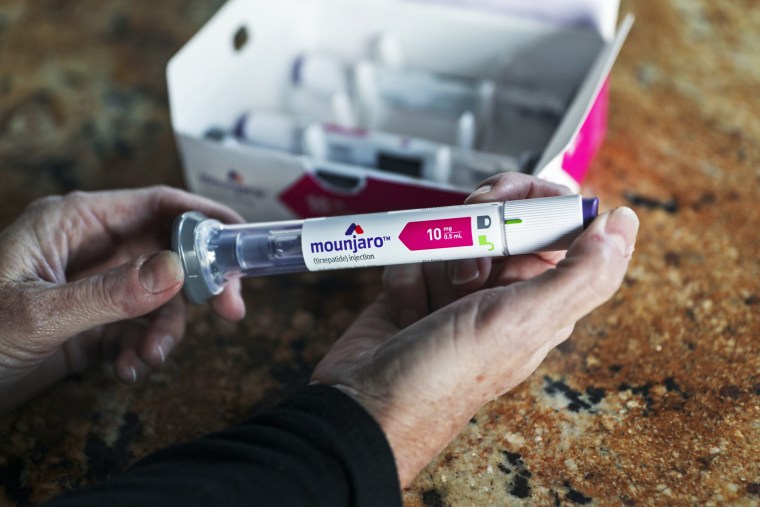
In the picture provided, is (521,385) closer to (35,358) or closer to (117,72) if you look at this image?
(35,358)

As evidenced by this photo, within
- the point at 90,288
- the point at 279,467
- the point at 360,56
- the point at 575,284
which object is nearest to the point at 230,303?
the point at 90,288

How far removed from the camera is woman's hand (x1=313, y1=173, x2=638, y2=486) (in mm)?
546

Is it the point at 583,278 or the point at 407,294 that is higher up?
the point at 583,278

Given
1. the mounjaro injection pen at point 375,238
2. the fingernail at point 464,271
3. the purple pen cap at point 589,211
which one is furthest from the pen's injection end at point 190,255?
the purple pen cap at point 589,211

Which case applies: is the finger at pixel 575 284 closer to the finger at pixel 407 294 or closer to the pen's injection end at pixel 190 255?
the finger at pixel 407 294

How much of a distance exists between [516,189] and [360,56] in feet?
1.91

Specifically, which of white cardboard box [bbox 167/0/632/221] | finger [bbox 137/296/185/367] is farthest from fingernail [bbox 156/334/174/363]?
white cardboard box [bbox 167/0/632/221]

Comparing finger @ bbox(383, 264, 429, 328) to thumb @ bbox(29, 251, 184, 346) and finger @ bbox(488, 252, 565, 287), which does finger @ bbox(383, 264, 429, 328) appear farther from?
thumb @ bbox(29, 251, 184, 346)

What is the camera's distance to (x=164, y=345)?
0.76 m

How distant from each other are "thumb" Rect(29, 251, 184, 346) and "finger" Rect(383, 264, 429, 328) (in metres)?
0.22

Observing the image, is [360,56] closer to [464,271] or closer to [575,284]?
[464,271]

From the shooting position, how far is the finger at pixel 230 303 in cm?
77

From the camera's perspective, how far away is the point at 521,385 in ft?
2.41

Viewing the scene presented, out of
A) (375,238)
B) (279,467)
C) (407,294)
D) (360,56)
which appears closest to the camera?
(279,467)
